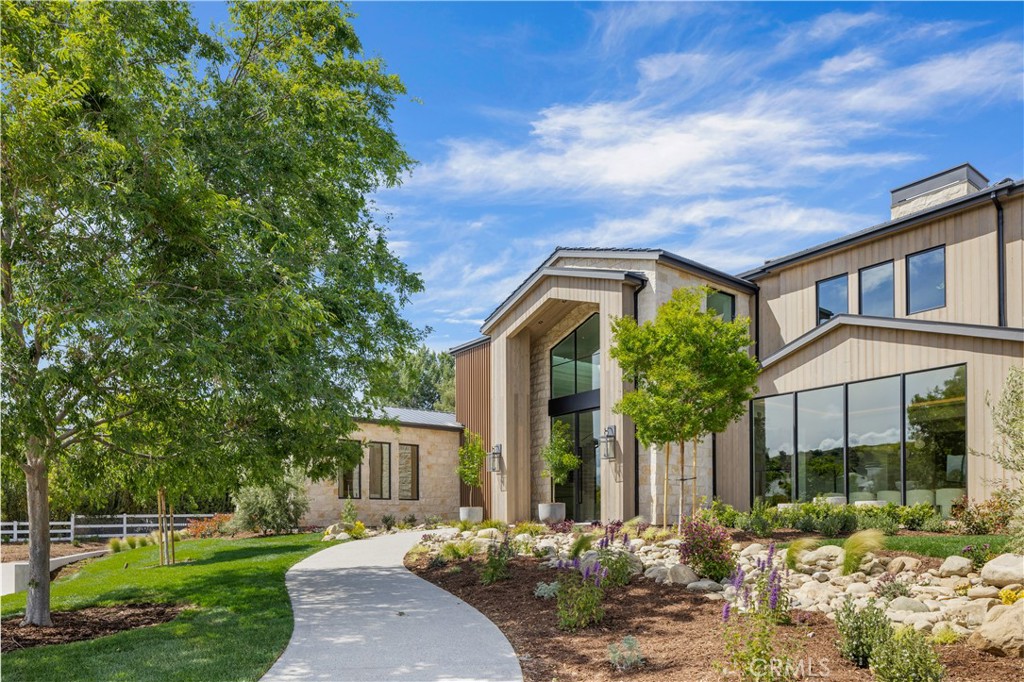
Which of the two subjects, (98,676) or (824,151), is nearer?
(98,676)

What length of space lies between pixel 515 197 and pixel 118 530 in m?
18.3

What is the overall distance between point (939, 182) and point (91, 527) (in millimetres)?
25992

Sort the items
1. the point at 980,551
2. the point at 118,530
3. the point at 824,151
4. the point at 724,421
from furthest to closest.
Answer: the point at 118,530, the point at 724,421, the point at 824,151, the point at 980,551

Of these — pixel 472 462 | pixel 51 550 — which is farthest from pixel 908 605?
pixel 51 550

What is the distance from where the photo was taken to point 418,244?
15836 mm

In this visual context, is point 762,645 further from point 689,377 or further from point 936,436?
point 936,436

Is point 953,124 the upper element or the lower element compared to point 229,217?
upper

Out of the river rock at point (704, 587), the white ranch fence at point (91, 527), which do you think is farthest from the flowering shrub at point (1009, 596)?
the white ranch fence at point (91, 527)

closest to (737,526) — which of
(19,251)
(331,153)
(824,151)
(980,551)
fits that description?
(980,551)

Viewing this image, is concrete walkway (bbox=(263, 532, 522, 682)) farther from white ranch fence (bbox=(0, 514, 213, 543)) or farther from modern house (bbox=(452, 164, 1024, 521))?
white ranch fence (bbox=(0, 514, 213, 543))

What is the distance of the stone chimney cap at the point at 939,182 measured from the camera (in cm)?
1869

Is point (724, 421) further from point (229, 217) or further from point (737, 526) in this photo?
point (229, 217)

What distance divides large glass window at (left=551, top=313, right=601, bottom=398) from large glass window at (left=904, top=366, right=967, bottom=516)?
7.77m

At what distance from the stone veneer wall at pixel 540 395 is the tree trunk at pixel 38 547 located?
43.7 ft
